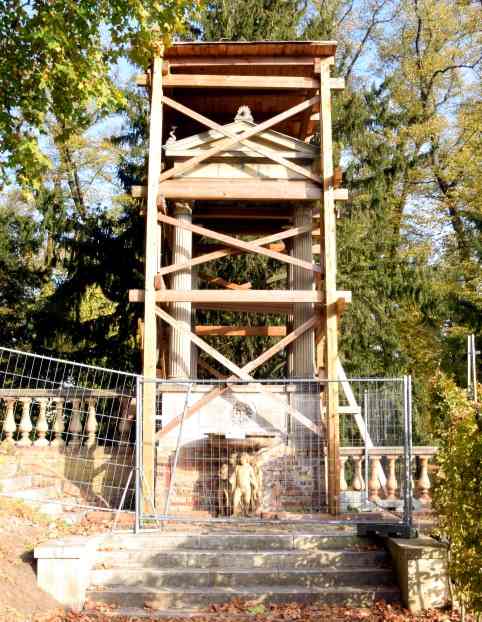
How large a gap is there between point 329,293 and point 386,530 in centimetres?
391

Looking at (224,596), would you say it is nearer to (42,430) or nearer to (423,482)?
(423,482)

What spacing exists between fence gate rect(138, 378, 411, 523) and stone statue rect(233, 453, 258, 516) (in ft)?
0.04

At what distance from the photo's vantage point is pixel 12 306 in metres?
19.2

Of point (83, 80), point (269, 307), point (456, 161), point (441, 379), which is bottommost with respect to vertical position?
point (441, 379)

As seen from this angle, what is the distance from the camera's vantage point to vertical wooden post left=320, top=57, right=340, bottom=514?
10.5 meters

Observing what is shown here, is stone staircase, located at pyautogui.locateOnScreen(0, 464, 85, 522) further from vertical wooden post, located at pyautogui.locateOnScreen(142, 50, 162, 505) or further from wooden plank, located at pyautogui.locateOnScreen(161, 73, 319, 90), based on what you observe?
wooden plank, located at pyautogui.locateOnScreen(161, 73, 319, 90)

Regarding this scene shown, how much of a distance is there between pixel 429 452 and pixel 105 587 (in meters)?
5.48

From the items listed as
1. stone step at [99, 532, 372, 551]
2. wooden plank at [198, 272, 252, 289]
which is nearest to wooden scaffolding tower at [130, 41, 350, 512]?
wooden plank at [198, 272, 252, 289]

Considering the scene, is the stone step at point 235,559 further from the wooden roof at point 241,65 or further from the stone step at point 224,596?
the wooden roof at point 241,65

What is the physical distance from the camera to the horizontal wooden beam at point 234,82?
11.5 meters

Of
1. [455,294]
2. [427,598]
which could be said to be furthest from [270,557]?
[455,294]

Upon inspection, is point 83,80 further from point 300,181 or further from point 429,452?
point 429,452

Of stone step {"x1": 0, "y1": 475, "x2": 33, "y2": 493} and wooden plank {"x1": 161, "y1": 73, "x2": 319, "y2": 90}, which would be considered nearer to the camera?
stone step {"x1": 0, "y1": 475, "x2": 33, "y2": 493}

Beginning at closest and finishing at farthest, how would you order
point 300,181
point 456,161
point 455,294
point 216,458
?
point 216,458
point 300,181
point 455,294
point 456,161
